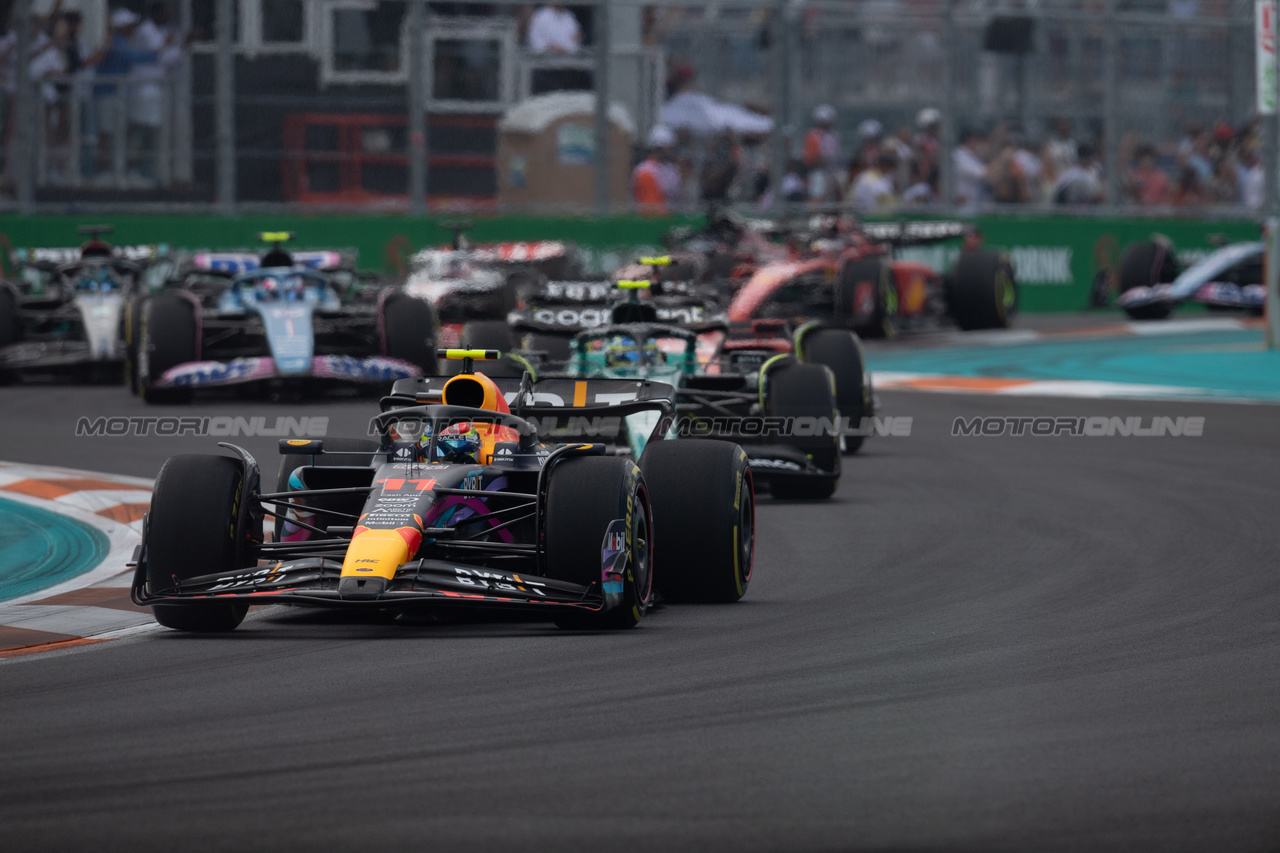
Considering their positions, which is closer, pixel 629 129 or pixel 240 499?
pixel 240 499

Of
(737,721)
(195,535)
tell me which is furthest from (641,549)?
(737,721)

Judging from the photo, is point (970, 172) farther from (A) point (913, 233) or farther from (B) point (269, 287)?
(B) point (269, 287)

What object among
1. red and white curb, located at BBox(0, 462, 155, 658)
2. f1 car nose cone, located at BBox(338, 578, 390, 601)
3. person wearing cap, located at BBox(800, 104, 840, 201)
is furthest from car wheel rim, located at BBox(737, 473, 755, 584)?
person wearing cap, located at BBox(800, 104, 840, 201)

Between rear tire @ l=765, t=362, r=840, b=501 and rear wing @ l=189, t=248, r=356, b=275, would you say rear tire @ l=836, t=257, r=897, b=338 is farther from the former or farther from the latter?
rear tire @ l=765, t=362, r=840, b=501

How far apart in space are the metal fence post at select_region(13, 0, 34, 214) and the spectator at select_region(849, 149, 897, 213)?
415 inches

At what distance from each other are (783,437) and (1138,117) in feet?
56.3

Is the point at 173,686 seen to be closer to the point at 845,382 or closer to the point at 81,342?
the point at 845,382

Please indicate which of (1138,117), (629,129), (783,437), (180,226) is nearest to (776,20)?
(629,129)

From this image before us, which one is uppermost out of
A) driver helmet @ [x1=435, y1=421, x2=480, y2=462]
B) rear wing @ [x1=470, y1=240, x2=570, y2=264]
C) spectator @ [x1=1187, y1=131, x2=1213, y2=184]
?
spectator @ [x1=1187, y1=131, x2=1213, y2=184]

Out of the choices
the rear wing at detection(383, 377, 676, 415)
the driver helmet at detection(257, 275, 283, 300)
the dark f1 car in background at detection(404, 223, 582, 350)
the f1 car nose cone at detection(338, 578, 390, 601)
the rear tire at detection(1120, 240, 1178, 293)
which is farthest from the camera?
the rear tire at detection(1120, 240, 1178, 293)

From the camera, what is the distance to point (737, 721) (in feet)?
19.2

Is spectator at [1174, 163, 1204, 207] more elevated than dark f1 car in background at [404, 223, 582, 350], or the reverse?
spectator at [1174, 163, 1204, 207]

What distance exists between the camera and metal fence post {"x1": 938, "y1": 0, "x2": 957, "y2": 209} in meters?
26.1

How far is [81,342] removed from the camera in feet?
61.0
